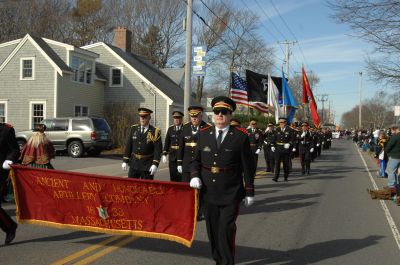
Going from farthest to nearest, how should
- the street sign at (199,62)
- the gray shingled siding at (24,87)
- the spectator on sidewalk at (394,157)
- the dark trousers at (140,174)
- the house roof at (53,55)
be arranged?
1. the gray shingled siding at (24,87)
2. the house roof at (53,55)
3. the street sign at (199,62)
4. the spectator on sidewalk at (394,157)
5. the dark trousers at (140,174)

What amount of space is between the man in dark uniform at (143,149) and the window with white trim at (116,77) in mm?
26176

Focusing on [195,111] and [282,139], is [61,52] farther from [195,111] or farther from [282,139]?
[195,111]

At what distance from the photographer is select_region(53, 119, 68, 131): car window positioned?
2320cm

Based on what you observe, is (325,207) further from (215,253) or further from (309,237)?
(215,253)

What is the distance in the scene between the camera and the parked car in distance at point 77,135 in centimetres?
2248

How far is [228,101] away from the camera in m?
5.59

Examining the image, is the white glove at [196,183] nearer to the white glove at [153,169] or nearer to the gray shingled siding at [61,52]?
the white glove at [153,169]

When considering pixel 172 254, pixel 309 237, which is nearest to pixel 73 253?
pixel 172 254

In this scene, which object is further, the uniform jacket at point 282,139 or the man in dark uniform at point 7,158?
the uniform jacket at point 282,139

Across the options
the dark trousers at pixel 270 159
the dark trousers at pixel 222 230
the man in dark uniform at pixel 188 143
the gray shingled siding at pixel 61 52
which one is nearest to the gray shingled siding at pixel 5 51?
the gray shingled siding at pixel 61 52

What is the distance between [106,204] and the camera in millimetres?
6168

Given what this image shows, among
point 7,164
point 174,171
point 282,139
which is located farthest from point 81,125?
point 7,164

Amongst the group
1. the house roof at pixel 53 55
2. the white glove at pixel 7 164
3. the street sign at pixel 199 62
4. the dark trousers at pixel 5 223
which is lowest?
the dark trousers at pixel 5 223

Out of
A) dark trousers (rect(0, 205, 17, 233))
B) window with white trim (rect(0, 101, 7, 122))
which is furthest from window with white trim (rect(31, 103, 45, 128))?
dark trousers (rect(0, 205, 17, 233))
